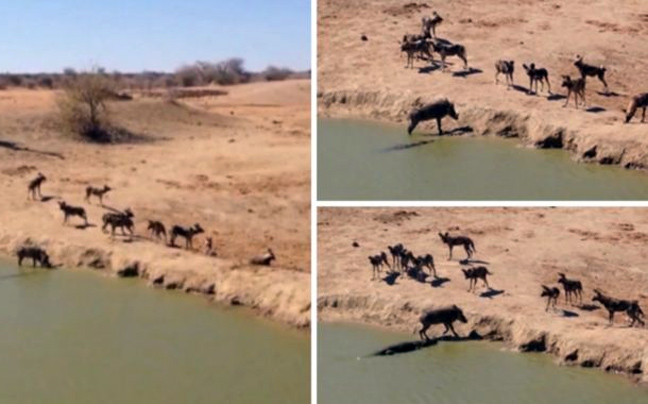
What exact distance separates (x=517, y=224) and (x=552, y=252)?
1.74 feet

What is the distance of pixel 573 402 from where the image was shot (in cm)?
786

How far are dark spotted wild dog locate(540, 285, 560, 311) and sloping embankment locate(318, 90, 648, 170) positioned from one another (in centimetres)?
160

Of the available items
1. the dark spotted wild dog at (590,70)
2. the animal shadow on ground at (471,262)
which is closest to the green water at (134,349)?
the animal shadow on ground at (471,262)

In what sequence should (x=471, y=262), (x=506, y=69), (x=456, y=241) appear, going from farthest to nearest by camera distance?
(x=471, y=262), (x=456, y=241), (x=506, y=69)

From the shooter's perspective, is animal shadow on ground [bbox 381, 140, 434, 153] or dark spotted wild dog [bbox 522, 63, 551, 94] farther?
dark spotted wild dog [bbox 522, 63, 551, 94]

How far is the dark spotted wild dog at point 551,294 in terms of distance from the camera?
9.69m

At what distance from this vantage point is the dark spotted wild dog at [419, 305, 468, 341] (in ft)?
30.1

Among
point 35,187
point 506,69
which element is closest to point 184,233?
point 35,187

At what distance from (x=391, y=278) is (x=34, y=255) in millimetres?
5209

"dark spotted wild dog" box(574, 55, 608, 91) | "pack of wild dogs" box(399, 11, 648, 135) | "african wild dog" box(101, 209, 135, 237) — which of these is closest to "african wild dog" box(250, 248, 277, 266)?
"african wild dog" box(101, 209, 135, 237)

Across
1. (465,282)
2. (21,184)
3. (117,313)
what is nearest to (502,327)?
(465,282)

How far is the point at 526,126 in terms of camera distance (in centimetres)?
946

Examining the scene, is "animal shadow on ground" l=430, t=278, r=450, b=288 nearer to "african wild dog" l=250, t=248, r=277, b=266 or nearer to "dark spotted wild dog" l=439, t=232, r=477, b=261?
"dark spotted wild dog" l=439, t=232, r=477, b=261

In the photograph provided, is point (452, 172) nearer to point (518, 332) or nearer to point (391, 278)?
point (518, 332)
